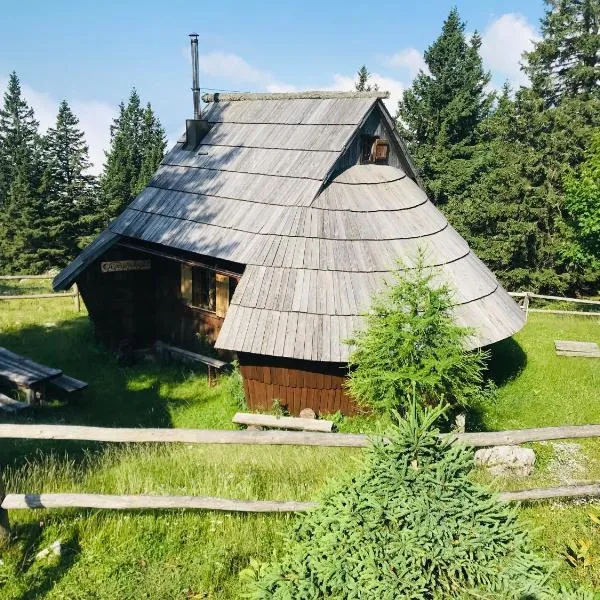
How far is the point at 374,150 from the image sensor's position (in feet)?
43.9

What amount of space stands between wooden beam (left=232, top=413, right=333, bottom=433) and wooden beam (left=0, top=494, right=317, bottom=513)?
4.84 meters

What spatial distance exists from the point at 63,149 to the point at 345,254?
133 feet

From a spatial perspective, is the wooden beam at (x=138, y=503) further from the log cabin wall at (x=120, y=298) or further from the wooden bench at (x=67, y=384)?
the log cabin wall at (x=120, y=298)

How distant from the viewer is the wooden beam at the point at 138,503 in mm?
5102

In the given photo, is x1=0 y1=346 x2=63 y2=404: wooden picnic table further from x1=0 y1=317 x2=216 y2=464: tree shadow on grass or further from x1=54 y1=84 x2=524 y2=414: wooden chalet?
Answer: x1=54 y1=84 x2=524 y2=414: wooden chalet

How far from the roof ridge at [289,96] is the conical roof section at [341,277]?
1.98 metres

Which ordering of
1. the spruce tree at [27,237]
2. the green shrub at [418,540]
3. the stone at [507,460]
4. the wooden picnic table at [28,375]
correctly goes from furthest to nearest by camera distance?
the spruce tree at [27,237]
the wooden picnic table at [28,375]
the stone at [507,460]
the green shrub at [418,540]

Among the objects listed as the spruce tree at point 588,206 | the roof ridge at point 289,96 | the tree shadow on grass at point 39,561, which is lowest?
the tree shadow on grass at point 39,561

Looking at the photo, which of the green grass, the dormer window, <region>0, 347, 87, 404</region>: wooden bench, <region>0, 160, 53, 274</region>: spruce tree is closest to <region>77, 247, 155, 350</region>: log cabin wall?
the dormer window

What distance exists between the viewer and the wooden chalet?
10.7m

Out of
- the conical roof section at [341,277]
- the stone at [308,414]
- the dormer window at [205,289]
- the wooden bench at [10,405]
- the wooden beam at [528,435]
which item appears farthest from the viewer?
the dormer window at [205,289]

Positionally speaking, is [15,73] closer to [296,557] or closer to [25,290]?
[25,290]

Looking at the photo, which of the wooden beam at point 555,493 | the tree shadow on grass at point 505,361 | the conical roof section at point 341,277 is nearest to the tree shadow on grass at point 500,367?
the tree shadow on grass at point 505,361

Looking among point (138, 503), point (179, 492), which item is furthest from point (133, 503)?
point (179, 492)
